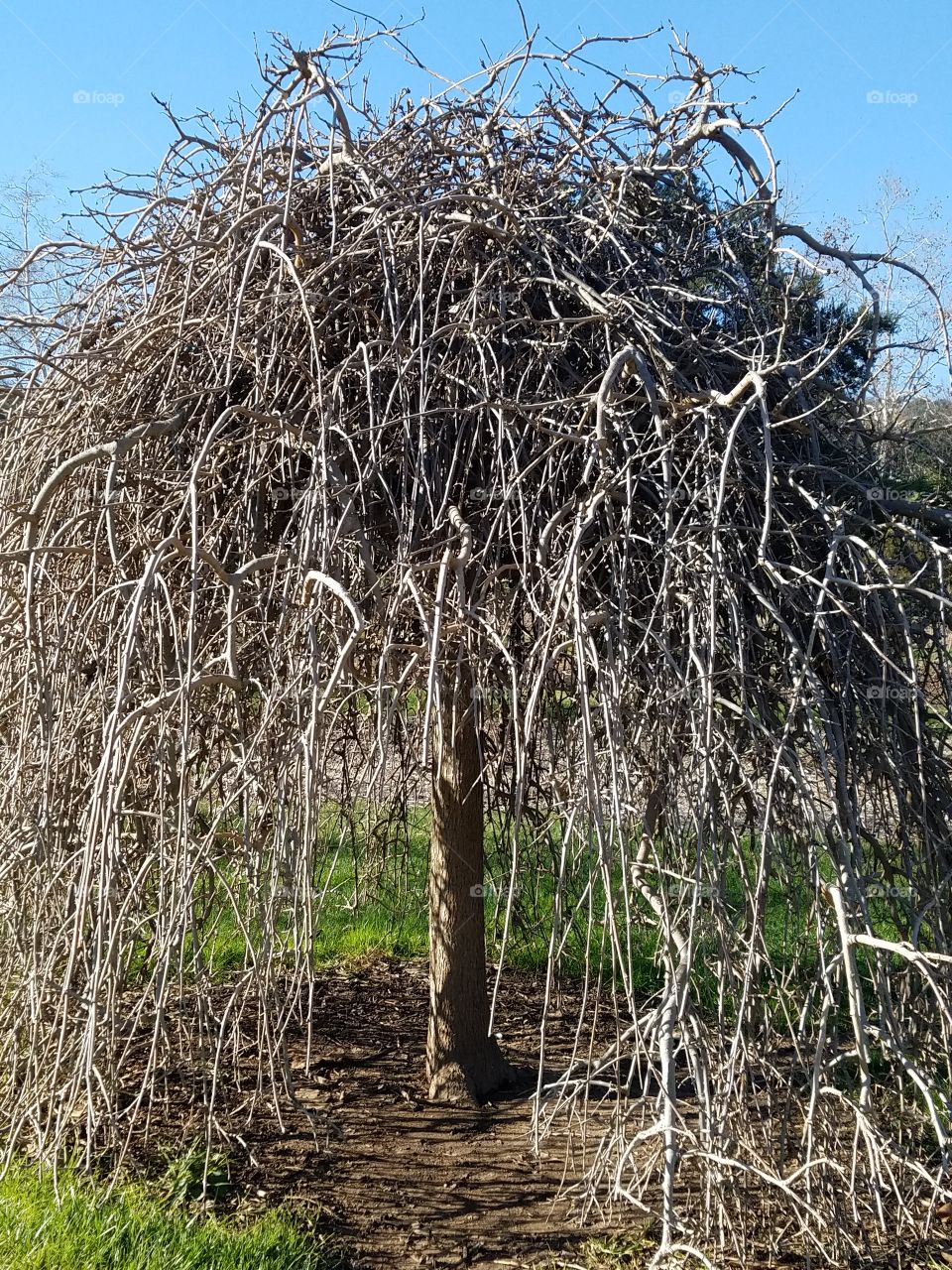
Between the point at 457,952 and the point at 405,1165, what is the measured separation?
637 mm

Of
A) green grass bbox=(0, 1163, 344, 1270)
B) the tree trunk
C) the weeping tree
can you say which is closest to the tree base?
the tree trunk

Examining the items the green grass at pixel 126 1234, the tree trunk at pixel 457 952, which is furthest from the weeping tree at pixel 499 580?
the tree trunk at pixel 457 952

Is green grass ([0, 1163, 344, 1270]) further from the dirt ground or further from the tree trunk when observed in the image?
the tree trunk

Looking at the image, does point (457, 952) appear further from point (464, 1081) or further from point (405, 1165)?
point (405, 1165)

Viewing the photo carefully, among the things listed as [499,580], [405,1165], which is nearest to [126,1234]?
[405,1165]

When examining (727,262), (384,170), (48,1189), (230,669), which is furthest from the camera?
(727,262)

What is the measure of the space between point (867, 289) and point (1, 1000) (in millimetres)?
2824

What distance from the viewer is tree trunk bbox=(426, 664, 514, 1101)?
345 cm

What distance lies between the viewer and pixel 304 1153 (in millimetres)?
3049

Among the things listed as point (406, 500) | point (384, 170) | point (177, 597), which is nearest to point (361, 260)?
point (384, 170)

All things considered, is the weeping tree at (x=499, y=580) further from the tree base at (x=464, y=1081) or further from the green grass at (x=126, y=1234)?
the tree base at (x=464, y=1081)

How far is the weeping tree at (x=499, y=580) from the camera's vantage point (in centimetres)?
215

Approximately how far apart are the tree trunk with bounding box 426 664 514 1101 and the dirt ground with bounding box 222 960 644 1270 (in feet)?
0.35

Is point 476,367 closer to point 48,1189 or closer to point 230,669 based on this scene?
point 230,669
